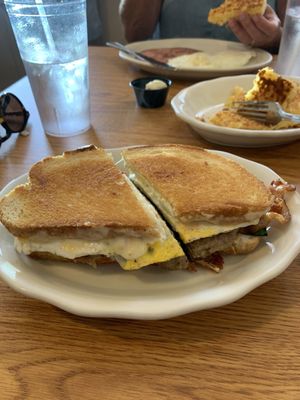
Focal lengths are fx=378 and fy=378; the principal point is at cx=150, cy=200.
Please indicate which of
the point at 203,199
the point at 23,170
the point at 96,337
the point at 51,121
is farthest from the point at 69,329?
the point at 51,121

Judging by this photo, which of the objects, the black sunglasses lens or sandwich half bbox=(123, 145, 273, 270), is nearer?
sandwich half bbox=(123, 145, 273, 270)

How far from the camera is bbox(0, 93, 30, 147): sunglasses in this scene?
1.32m

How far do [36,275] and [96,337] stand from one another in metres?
0.16

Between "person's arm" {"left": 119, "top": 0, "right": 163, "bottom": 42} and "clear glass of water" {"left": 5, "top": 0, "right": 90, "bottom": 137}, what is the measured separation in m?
1.54

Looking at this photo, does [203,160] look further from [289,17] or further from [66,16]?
[289,17]

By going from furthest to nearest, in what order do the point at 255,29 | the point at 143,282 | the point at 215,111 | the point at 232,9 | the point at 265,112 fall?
the point at 255,29, the point at 232,9, the point at 215,111, the point at 265,112, the point at 143,282

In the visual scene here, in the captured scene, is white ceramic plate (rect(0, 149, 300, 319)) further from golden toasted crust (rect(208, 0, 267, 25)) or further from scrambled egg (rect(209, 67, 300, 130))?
golden toasted crust (rect(208, 0, 267, 25))

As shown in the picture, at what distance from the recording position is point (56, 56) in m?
1.26

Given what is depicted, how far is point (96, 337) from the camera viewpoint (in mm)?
635

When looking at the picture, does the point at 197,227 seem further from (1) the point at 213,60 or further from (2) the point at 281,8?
(2) the point at 281,8

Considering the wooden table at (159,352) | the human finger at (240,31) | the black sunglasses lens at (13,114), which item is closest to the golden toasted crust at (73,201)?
the wooden table at (159,352)

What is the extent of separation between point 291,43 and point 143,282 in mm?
1415

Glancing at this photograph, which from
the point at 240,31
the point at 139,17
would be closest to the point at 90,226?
the point at 240,31

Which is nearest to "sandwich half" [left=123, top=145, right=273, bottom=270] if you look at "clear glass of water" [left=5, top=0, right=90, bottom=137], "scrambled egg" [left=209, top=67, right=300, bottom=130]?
"scrambled egg" [left=209, top=67, right=300, bottom=130]
